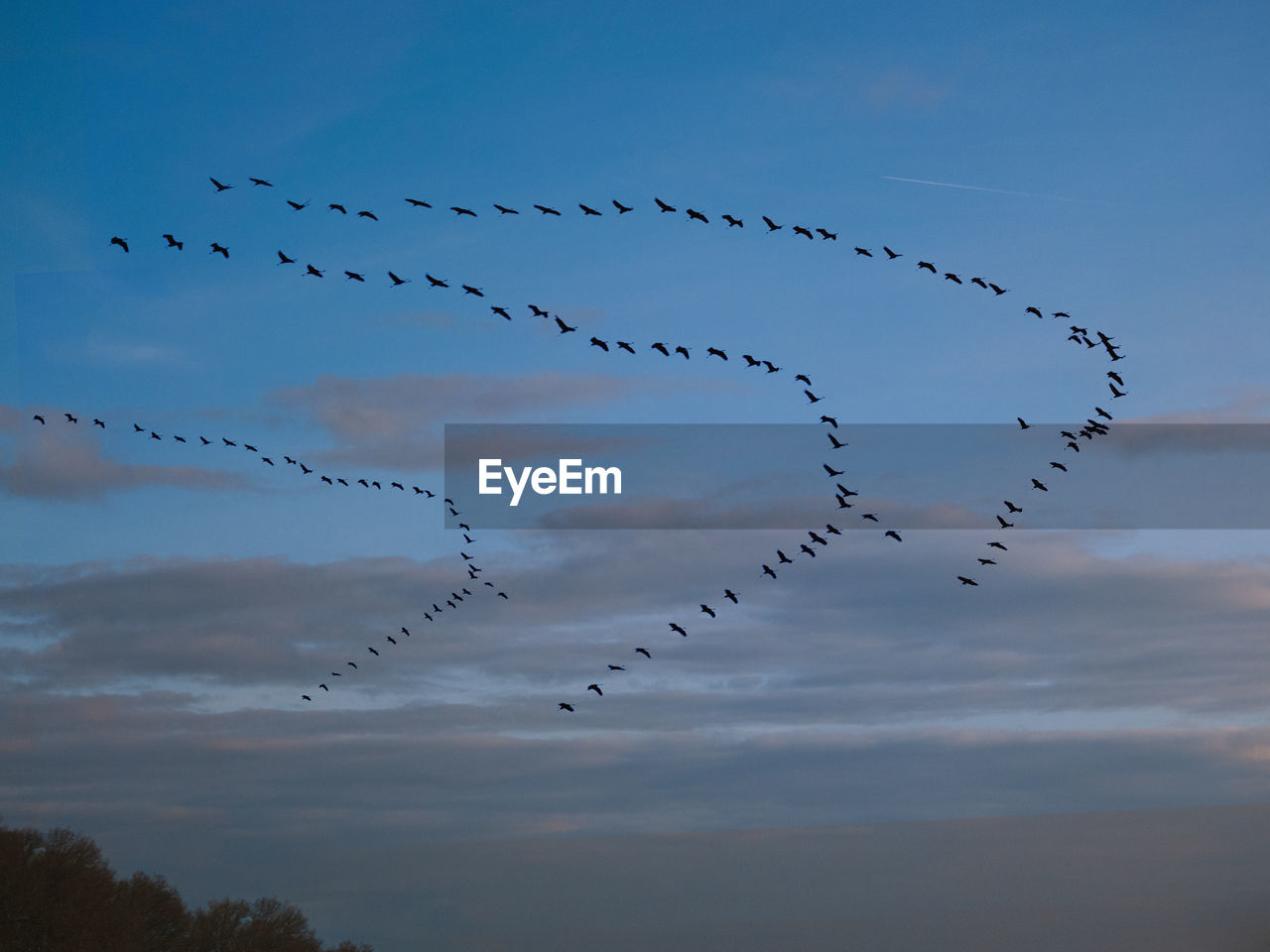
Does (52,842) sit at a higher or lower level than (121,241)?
lower

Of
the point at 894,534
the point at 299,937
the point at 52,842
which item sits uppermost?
the point at 894,534

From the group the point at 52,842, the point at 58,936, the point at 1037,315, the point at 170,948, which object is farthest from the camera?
the point at 170,948

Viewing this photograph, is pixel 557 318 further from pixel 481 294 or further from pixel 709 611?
pixel 709 611

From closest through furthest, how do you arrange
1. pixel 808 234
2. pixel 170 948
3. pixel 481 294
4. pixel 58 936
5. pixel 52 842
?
pixel 481 294 < pixel 808 234 < pixel 58 936 < pixel 52 842 < pixel 170 948

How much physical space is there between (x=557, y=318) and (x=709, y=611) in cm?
1627

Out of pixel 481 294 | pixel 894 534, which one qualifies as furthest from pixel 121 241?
pixel 894 534

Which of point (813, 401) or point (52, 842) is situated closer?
point (813, 401)

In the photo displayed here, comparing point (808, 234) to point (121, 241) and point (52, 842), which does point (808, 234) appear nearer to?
point (121, 241)

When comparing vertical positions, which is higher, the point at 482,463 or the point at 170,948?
the point at 482,463

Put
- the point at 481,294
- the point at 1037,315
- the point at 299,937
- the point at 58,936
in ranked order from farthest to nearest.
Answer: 1. the point at 299,937
2. the point at 58,936
3. the point at 1037,315
4. the point at 481,294

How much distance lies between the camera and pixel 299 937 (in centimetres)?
9788

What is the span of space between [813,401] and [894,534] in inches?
373

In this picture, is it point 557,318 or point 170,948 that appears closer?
point 557,318

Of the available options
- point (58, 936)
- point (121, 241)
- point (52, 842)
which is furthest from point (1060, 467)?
point (52, 842)
